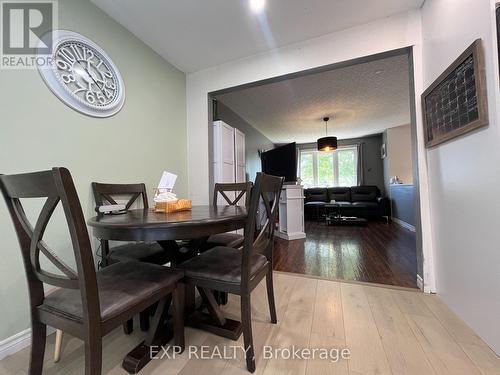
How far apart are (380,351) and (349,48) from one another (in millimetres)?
2389

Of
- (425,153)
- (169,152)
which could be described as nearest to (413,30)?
(425,153)

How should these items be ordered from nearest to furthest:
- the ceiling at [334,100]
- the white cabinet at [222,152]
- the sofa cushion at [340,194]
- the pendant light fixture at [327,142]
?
1. the white cabinet at [222,152]
2. the ceiling at [334,100]
3. the pendant light fixture at [327,142]
4. the sofa cushion at [340,194]

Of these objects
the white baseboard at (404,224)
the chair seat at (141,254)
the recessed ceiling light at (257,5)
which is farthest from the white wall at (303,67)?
the white baseboard at (404,224)

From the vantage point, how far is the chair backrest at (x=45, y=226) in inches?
26.4

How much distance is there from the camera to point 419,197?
5.81 feet

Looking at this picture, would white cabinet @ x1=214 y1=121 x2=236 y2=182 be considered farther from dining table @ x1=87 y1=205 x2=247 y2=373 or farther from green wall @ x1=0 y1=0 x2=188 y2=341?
dining table @ x1=87 y1=205 x2=247 y2=373

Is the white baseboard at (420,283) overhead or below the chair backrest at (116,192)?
below

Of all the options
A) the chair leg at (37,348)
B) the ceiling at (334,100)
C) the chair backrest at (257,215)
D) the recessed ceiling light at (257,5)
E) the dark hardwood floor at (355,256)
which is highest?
the ceiling at (334,100)

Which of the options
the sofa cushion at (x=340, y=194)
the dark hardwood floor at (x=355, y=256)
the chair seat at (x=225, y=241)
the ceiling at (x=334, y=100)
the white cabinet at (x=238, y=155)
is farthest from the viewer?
the sofa cushion at (x=340, y=194)

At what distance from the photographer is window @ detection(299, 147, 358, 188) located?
666 cm

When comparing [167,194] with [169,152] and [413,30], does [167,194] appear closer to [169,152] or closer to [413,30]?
[169,152]

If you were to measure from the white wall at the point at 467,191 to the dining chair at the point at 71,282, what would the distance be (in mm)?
1663

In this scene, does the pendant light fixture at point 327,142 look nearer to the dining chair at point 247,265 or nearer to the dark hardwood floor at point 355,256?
the dark hardwood floor at point 355,256

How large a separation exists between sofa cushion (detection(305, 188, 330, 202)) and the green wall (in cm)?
450
